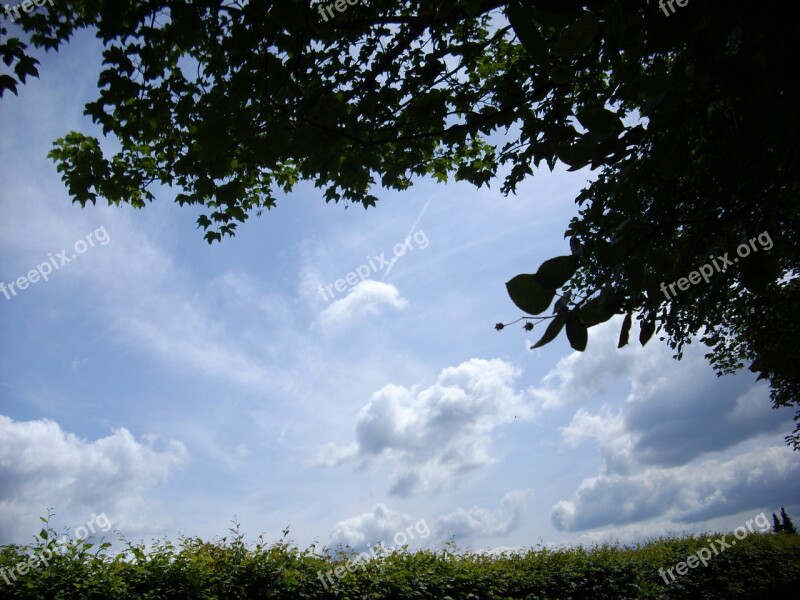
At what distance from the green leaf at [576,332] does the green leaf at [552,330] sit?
0.8 inches

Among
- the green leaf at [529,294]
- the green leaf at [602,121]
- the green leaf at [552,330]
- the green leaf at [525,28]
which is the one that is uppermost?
the green leaf at [525,28]

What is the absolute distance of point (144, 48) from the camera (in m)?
4.83

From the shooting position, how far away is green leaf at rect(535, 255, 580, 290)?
3.08 ft

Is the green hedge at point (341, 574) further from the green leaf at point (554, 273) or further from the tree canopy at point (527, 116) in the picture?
the green leaf at point (554, 273)

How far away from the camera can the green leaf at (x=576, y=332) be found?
1.05 metres

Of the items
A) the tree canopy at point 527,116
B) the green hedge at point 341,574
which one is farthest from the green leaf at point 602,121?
the green hedge at point 341,574

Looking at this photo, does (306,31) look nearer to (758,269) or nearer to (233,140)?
(233,140)

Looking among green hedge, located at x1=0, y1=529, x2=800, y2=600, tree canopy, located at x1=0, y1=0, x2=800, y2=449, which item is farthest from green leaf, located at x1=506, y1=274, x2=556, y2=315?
green hedge, located at x1=0, y1=529, x2=800, y2=600

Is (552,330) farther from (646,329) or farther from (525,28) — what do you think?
(525,28)

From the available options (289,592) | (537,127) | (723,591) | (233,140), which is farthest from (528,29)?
(723,591)

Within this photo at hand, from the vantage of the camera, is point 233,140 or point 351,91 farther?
point 351,91

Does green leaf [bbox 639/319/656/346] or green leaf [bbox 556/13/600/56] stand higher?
green leaf [bbox 556/13/600/56]

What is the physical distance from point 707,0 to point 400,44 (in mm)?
4842

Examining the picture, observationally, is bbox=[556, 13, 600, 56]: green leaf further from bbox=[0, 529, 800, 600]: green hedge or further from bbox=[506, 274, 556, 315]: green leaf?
bbox=[0, 529, 800, 600]: green hedge
